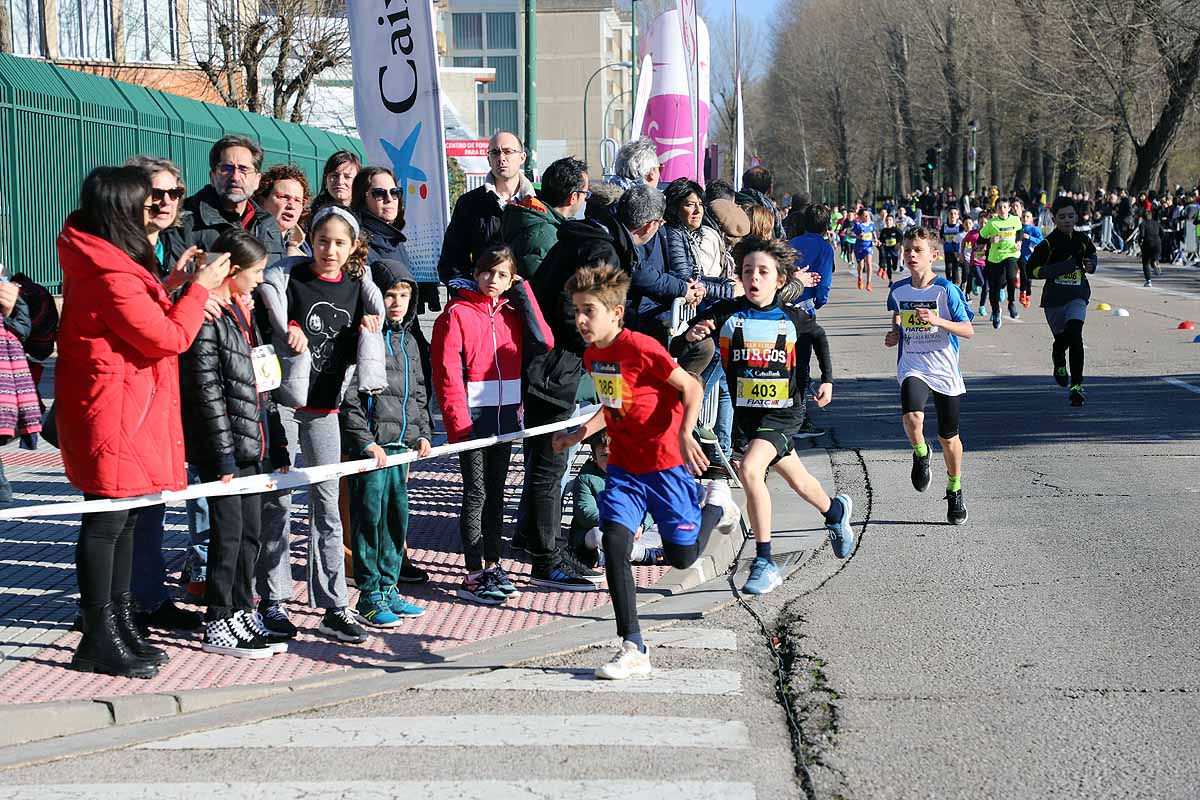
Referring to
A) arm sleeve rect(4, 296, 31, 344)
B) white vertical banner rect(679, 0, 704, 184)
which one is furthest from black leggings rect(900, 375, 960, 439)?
white vertical banner rect(679, 0, 704, 184)

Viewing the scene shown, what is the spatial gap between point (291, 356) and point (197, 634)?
127 cm

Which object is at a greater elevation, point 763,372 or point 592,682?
point 763,372

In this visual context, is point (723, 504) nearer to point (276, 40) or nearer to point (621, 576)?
point (621, 576)

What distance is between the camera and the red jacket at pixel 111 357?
5656 millimetres

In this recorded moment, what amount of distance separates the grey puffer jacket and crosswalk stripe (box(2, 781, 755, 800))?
2.12 metres

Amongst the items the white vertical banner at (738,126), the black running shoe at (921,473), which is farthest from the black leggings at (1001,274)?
the black running shoe at (921,473)

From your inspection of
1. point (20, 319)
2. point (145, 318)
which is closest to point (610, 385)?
point (145, 318)

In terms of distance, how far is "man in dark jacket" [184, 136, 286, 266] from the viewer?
744 centimetres

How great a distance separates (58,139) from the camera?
20.1m

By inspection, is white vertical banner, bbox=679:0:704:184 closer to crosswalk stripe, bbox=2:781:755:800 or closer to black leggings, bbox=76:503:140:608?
black leggings, bbox=76:503:140:608

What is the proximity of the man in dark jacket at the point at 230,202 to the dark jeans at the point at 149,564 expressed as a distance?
147 cm

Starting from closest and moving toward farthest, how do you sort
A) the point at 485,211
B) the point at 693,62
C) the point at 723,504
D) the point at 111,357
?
the point at 111,357, the point at 723,504, the point at 485,211, the point at 693,62

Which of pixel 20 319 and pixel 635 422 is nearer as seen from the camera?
pixel 635 422

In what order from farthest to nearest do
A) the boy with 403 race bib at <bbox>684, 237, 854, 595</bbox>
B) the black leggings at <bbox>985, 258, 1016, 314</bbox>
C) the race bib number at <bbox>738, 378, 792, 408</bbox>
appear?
1. the black leggings at <bbox>985, 258, 1016, 314</bbox>
2. the race bib number at <bbox>738, 378, 792, 408</bbox>
3. the boy with 403 race bib at <bbox>684, 237, 854, 595</bbox>
